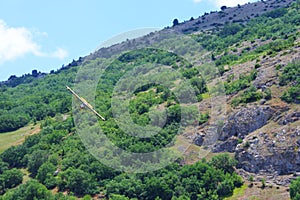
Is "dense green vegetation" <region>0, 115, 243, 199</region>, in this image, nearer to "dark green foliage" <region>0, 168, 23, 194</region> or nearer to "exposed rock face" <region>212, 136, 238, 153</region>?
"dark green foliage" <region>0, 168, 23, 194</region>

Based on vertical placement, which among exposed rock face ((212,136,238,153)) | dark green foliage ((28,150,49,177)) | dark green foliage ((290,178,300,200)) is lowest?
dark green foliage ((290,178,300,200))

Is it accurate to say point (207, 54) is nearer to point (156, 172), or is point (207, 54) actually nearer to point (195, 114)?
point (195, 114)

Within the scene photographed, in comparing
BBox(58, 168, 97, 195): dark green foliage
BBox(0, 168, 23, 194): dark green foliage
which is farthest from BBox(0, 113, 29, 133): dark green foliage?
BBox(58, 168, 97, 195): dark green foliage

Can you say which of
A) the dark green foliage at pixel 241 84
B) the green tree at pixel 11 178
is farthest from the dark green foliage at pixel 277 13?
the green tree at pixel 11 178

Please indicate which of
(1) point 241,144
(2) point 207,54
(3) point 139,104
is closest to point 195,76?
(3) point 139,104

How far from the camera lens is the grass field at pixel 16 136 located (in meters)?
138

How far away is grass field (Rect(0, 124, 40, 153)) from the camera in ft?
452

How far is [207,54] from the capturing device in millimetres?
161000

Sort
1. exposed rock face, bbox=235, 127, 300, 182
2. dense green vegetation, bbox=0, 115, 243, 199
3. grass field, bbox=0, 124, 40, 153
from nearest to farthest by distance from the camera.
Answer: exposed rock face, bbox=235, 127, 300, 182 < dense green vegetation, bbox=0, 115, 243, 199 < grass field, bbox=0, 124, 40, 153

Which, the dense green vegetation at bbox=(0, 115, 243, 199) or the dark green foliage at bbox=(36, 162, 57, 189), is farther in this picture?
the dark green foliage at bbox=(36, 162, 57, 189)

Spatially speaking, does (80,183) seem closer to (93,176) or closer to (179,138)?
(93,176)

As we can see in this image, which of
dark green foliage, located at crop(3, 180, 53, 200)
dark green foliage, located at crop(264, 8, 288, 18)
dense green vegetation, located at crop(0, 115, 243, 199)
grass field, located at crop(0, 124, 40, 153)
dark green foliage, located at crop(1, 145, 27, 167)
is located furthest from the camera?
dark green foliage, located at crop(264, 8, 288, 18)

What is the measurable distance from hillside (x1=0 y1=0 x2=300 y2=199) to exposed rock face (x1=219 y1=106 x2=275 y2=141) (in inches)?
7.0

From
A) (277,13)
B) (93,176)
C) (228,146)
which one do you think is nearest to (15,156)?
(93,176)
